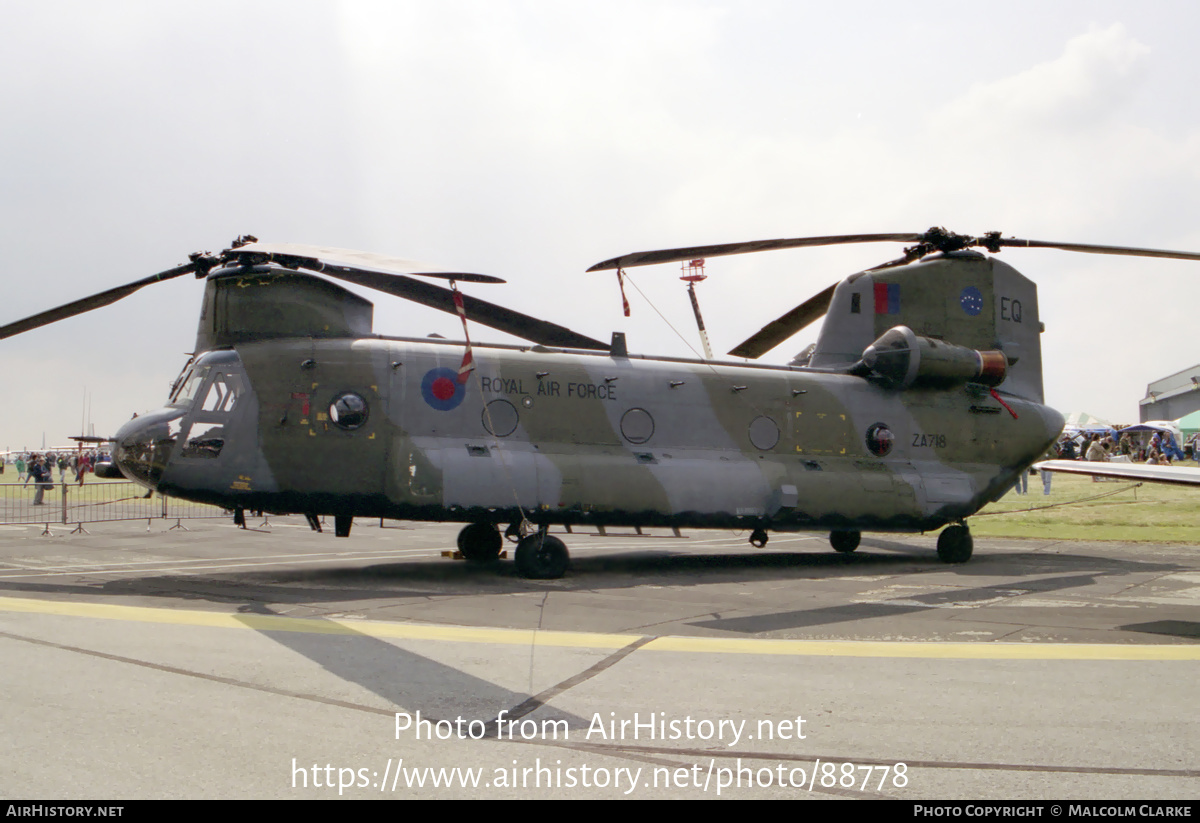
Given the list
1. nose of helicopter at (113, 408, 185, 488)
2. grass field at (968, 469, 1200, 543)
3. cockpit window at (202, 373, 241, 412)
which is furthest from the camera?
grass field at (968, 469, 1200, 543)

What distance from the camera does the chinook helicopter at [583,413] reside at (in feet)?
38.6

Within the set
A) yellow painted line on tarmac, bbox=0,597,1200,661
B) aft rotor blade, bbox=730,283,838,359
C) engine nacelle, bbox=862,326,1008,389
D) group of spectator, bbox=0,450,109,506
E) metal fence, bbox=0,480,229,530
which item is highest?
aft rotor blade, bbox=730,283,838,359

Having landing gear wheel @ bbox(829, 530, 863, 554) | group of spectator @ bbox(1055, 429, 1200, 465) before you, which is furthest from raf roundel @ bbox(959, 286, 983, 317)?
group of spectator @ bbox(1055, 429, 1200, 465)

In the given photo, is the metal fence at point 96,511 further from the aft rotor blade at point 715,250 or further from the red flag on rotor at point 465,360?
the aft rotor blade at point 715,250

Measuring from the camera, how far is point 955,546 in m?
14.5

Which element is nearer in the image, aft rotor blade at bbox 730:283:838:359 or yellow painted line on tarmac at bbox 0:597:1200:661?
yellow painted line on tarmac at bbox 0:597:1200:661

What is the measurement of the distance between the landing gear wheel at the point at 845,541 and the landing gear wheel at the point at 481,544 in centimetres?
599

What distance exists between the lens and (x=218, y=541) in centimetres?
1733

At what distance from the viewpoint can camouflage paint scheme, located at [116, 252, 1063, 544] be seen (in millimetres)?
11805

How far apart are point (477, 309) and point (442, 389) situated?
122 centimetres

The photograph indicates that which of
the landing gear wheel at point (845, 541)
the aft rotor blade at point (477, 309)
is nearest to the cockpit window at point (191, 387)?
the aft rotor blade at point (477, 309)

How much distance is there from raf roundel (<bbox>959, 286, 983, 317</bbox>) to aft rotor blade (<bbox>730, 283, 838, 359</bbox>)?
2.24m

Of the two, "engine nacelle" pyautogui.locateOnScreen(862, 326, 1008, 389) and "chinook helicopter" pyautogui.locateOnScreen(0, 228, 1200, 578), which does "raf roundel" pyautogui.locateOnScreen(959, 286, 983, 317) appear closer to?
"chinook helicopter" pyautogui.locateOnScreen(0, 228, 1200, 578)

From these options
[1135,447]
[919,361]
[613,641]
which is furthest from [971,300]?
[1135,447]
